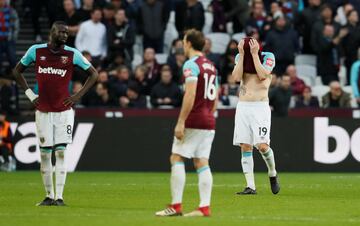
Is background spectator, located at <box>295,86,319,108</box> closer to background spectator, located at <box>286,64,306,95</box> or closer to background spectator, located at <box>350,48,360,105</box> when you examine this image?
background spectator, located at <box>286,64,306,95</box>

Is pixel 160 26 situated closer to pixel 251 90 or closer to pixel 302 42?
pixel 302 42

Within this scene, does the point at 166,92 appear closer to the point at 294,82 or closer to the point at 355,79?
the point at 294,82

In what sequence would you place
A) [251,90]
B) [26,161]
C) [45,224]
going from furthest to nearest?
[26,161] < [251,90] < [45,224]

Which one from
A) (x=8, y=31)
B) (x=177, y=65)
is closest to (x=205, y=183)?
(x=177, y=65)

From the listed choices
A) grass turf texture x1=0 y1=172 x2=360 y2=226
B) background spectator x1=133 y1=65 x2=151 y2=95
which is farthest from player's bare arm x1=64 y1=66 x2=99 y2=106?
background spectator x1=133 y1=65 x2=151 y2=95

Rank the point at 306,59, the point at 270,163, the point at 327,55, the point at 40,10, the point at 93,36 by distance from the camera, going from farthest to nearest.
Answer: the point at 40,10 < the point at 306,59 < the point at 327,55 < the point at 93,36 < the point at 270,163

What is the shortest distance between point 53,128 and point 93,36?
13.2 metres

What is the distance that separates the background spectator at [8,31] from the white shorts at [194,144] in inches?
629

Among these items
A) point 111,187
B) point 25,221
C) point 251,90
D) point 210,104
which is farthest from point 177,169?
point 111,187

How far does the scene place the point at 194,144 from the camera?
14.4 m

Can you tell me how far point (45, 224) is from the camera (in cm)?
1375

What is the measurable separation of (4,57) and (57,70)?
13.6 meters

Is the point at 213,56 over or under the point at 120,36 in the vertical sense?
under

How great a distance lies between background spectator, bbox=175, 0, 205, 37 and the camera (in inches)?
1189
